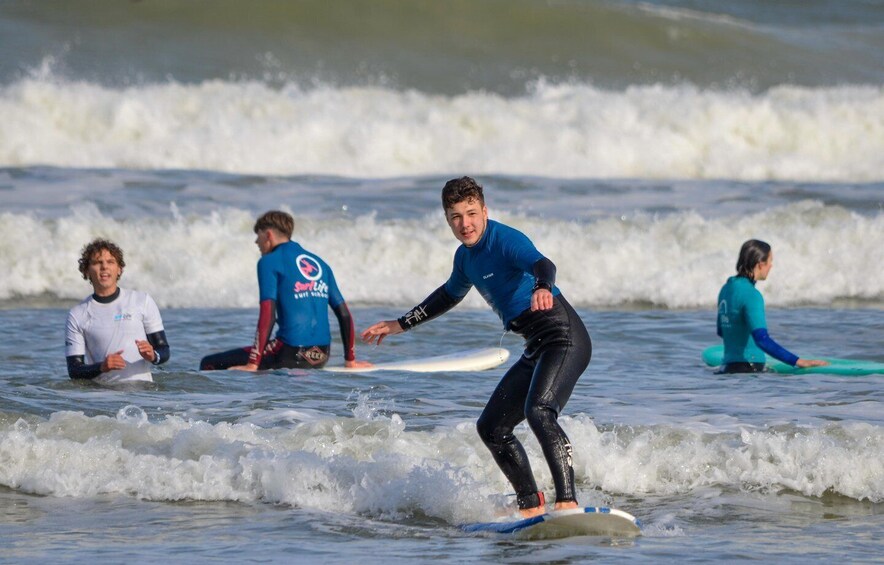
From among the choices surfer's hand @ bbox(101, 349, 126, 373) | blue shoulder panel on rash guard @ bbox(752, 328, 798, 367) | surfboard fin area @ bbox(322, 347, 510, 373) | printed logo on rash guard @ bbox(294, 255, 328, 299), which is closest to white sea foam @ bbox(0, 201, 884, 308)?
surfboard fin area @ bbox(322, 347, 510, 373)

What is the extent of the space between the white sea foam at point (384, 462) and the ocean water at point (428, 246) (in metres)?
0.02

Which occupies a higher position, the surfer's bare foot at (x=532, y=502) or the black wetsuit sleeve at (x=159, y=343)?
the black wetsuit sleeve at (x=159, y=343)

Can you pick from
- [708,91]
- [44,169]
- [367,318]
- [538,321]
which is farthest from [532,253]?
[708,91]

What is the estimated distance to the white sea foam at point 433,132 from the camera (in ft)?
74.4

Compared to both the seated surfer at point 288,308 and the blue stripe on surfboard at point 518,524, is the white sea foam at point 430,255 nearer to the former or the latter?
the seated surfer at point 288,308

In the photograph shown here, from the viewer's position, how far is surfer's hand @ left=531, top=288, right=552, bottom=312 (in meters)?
5.42

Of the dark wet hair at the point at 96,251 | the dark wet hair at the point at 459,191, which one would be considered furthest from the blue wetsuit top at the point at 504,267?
the dark wet hair at the point at 96,251

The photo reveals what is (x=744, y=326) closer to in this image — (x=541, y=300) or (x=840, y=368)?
(x=840, y=368)

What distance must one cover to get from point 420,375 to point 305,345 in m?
0.97

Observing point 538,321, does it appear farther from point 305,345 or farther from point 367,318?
point 367,318

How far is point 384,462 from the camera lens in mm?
6922

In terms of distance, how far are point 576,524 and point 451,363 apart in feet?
16.6

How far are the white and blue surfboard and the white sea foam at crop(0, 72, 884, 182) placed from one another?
16996 millimetres

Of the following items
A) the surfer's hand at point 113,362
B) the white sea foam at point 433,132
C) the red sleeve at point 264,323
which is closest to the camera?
the surfer's hand at point 113,362
